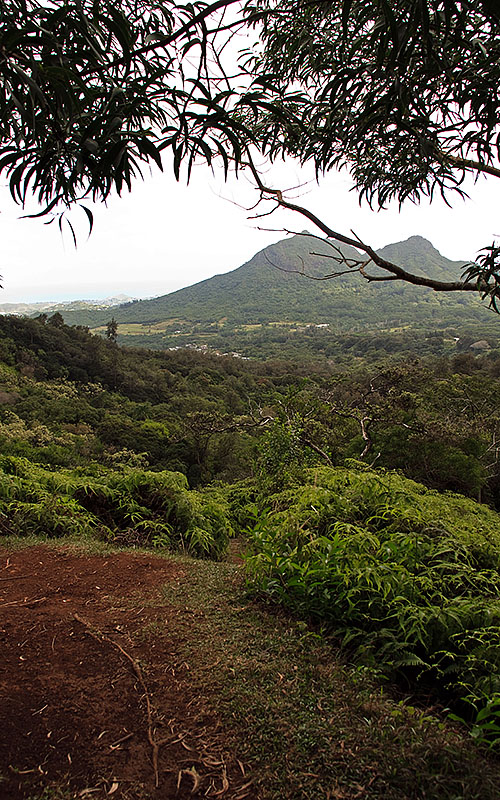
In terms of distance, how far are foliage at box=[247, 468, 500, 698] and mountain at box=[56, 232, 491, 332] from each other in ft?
294

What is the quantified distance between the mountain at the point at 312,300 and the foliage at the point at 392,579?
89553 mm

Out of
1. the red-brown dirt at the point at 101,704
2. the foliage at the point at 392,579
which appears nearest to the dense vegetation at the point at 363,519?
the foliage at the point at 392,579

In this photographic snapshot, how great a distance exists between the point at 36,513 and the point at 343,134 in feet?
13.4

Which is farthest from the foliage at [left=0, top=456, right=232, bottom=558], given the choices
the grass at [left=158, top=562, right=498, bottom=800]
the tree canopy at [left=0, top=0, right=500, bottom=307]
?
the tree canopy at [left=0, top=0, right=500, bottom=307]

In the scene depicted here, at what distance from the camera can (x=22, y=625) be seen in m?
2.40

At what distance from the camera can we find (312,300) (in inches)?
4870

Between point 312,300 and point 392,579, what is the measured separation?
126 meters

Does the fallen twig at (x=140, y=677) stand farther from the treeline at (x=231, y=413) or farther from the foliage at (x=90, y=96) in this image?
the treeline at (x=231, y=413)

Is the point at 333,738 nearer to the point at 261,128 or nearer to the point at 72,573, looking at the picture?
the point at 72,573

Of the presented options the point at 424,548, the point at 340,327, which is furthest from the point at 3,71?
the point at 340,327

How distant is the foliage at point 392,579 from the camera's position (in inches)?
84.5

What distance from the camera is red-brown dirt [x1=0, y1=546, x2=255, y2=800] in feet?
4.91

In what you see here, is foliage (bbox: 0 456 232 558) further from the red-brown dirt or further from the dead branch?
the dead branch

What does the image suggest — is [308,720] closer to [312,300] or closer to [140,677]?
[140,677]
